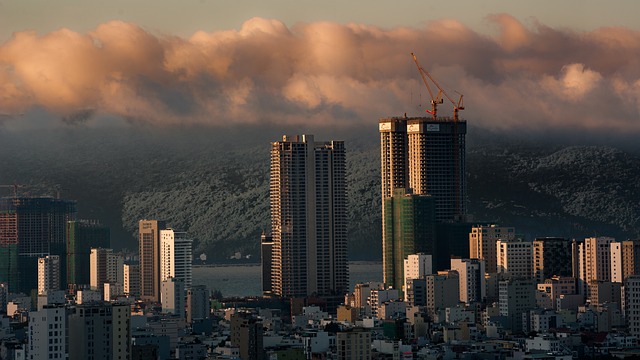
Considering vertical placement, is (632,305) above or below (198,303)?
below

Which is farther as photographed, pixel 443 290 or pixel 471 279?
pixel 471 279

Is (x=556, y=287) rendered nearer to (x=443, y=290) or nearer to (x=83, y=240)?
(x=443, y=290)

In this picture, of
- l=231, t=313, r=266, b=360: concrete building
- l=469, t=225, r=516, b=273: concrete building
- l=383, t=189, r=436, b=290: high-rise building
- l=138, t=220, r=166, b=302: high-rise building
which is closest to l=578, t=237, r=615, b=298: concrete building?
l=469, t=225, r=516, b=273: concrete building

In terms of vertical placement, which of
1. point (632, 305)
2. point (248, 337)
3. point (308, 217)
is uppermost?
point (308, 217)

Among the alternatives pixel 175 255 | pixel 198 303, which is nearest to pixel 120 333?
pixel 198 303

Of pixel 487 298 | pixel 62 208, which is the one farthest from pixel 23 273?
pixel 487 298

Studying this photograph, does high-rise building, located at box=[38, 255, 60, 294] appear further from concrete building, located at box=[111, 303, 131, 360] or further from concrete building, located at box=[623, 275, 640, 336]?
concrete building, located at box=[111, 303, 131, 360]

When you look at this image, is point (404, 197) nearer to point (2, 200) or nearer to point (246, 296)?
point (246, 296)
